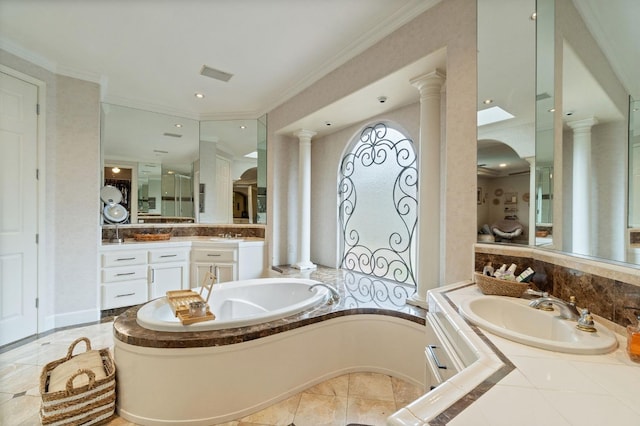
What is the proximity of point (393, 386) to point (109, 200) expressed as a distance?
370 centimetres

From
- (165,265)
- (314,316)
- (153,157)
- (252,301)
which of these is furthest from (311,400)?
(153,157)

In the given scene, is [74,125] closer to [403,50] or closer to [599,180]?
[403,50]

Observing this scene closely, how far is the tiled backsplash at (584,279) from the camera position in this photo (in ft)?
2.98

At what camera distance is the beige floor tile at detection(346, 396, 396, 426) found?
1597 millimetres

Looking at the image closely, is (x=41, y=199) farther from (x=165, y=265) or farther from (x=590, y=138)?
(x=590, y=138)

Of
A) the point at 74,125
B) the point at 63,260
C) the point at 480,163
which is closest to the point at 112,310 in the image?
the point at 63,260

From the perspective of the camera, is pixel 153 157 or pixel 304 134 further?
pixel 153 157

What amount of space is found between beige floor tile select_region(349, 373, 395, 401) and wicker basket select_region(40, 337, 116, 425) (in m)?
1.44

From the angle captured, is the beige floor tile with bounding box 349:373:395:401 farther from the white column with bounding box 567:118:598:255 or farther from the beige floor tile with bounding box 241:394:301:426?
the white column with bounding box 567:118:598:255

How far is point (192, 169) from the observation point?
4.01 metres

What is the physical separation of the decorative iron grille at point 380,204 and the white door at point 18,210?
10.4ft

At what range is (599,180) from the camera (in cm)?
114

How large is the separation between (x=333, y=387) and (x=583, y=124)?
2.04m

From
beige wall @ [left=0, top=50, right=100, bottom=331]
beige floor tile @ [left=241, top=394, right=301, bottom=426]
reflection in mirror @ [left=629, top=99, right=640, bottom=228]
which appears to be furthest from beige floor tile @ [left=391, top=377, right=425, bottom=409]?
beige wall @ [left=0, top=50, right=100, bottom=331]
